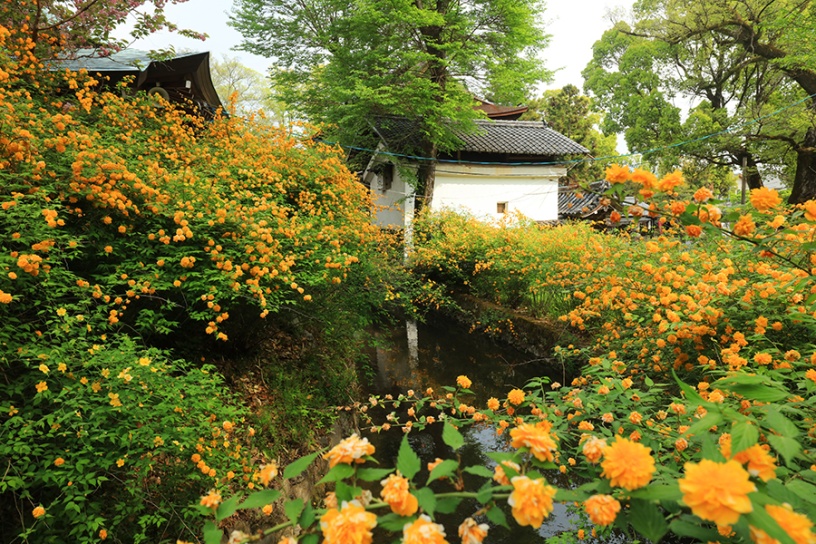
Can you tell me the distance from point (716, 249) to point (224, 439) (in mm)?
Answer: 4681

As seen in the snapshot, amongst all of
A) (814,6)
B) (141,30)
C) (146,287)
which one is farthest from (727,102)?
(146,287)

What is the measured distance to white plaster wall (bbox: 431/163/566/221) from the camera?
14539 millimetres

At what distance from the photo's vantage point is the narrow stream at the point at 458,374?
3639 mm

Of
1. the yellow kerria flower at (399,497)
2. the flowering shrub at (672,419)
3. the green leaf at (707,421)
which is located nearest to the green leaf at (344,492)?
the flowering shrub at (672,419)

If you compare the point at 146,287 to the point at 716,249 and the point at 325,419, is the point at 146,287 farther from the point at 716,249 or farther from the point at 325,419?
the point at 716,249

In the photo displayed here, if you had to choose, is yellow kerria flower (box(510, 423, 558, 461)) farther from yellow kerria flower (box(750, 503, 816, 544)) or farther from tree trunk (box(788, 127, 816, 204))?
tree trunk (box(788, 127, 816, 204))

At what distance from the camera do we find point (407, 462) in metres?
0.84

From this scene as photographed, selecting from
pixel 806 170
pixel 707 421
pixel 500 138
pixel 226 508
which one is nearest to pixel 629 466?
pixel 707 421

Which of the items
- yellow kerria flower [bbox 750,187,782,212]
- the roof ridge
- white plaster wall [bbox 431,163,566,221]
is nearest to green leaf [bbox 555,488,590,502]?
yellow kerria flower [bbox 750,187,782,212]

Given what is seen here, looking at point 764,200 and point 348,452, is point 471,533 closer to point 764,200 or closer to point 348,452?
point 348,452

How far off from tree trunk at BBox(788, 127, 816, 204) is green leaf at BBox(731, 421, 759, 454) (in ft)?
51.4

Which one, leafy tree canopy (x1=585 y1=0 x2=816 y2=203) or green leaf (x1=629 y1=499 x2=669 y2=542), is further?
leafy tree canopy (x1=585 y1=0 x2=816 y2=203)

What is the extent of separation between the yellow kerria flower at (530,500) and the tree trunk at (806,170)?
16033 mm

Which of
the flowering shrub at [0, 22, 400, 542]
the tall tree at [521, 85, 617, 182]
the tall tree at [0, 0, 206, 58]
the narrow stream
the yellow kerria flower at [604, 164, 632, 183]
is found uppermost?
the tall tree at [521, 85, 617, 182]
